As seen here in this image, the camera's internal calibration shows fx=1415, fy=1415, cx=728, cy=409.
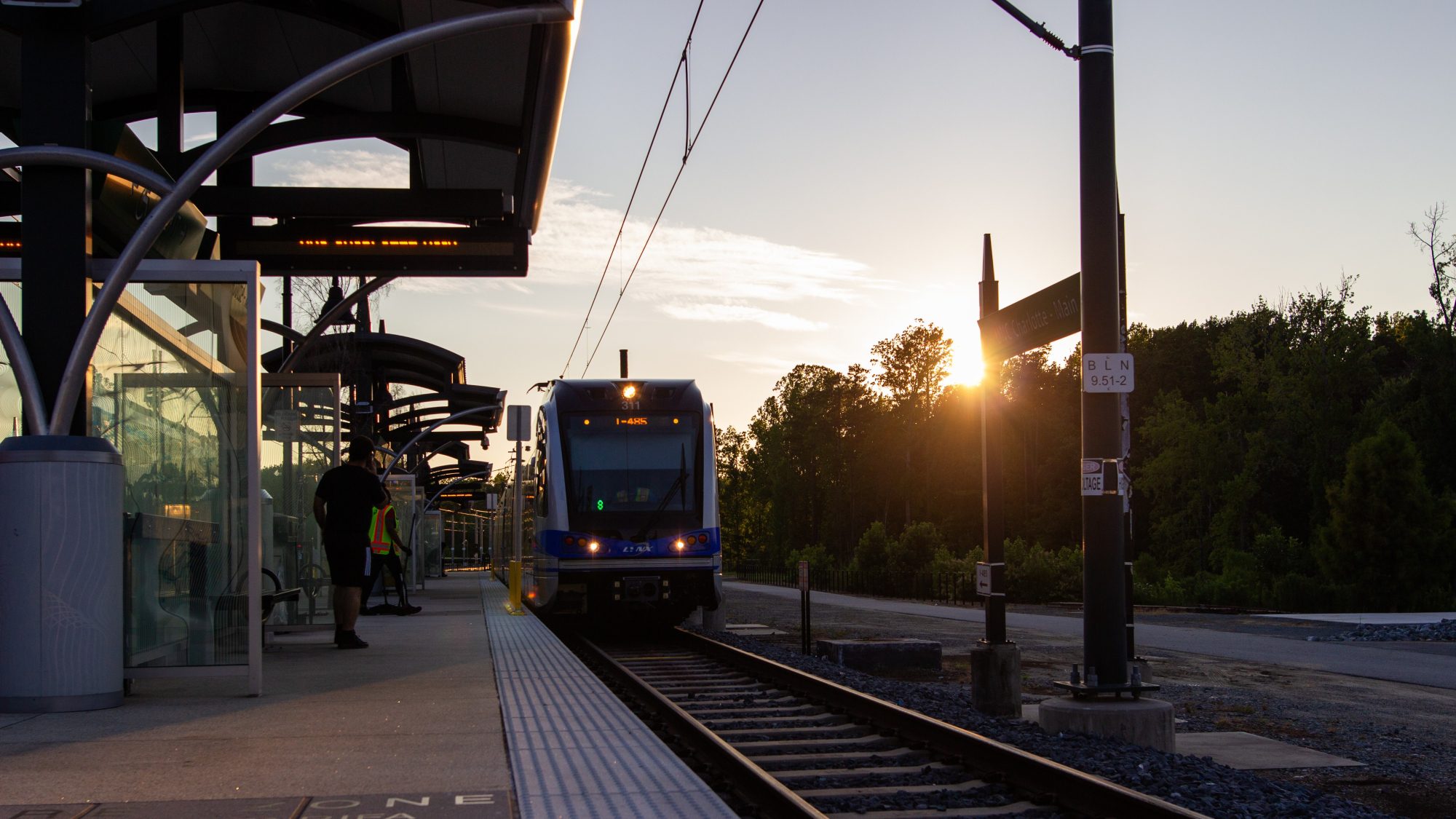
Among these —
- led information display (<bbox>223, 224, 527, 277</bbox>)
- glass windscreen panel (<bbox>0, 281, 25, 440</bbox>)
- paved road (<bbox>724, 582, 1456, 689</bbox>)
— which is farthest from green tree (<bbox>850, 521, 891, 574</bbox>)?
glass windscreen panel (<bbox>0, 281, 25, 440</bbox>)

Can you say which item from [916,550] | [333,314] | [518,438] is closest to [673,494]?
[333,314]

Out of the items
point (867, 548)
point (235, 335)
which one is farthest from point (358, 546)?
point (867, 548)

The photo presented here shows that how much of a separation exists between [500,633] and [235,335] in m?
7.40

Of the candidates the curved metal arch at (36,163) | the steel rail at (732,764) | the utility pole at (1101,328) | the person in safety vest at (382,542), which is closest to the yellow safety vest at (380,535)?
the person in safety vest at (382,542)

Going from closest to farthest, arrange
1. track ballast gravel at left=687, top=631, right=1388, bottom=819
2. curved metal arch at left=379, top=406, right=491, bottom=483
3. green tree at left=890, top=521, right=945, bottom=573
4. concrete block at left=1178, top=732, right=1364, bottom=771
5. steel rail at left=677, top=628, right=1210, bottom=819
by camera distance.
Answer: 1. steel rail at left=677, top=628, right=1210, bottom=819
2. track ballast gravel at left=687, top=631, right=1388, bottom=819
3. concrete block at left=1178, top=732, right=1364, bottom=771
4. curved metal arch at left=379, top=406, right=491, bottom=483
5. green tree at left=890, top=521, right=945, bottom=573

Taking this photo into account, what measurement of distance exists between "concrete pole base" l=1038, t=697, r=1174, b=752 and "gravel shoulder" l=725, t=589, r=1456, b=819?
0.64 meters

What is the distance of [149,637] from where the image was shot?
967cm

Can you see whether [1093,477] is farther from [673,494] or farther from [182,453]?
[673,494]

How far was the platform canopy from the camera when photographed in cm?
1289

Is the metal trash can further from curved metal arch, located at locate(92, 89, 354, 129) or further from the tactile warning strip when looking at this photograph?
curved metal arch, located at locate(92, 89, 354, 129)

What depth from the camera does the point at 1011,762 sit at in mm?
6984

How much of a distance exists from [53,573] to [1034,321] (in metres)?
6.65

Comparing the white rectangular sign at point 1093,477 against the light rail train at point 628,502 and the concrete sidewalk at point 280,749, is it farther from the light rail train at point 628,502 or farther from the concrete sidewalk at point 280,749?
the light rail train at point 628,502

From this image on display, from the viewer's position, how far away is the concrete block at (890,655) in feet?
48.1
